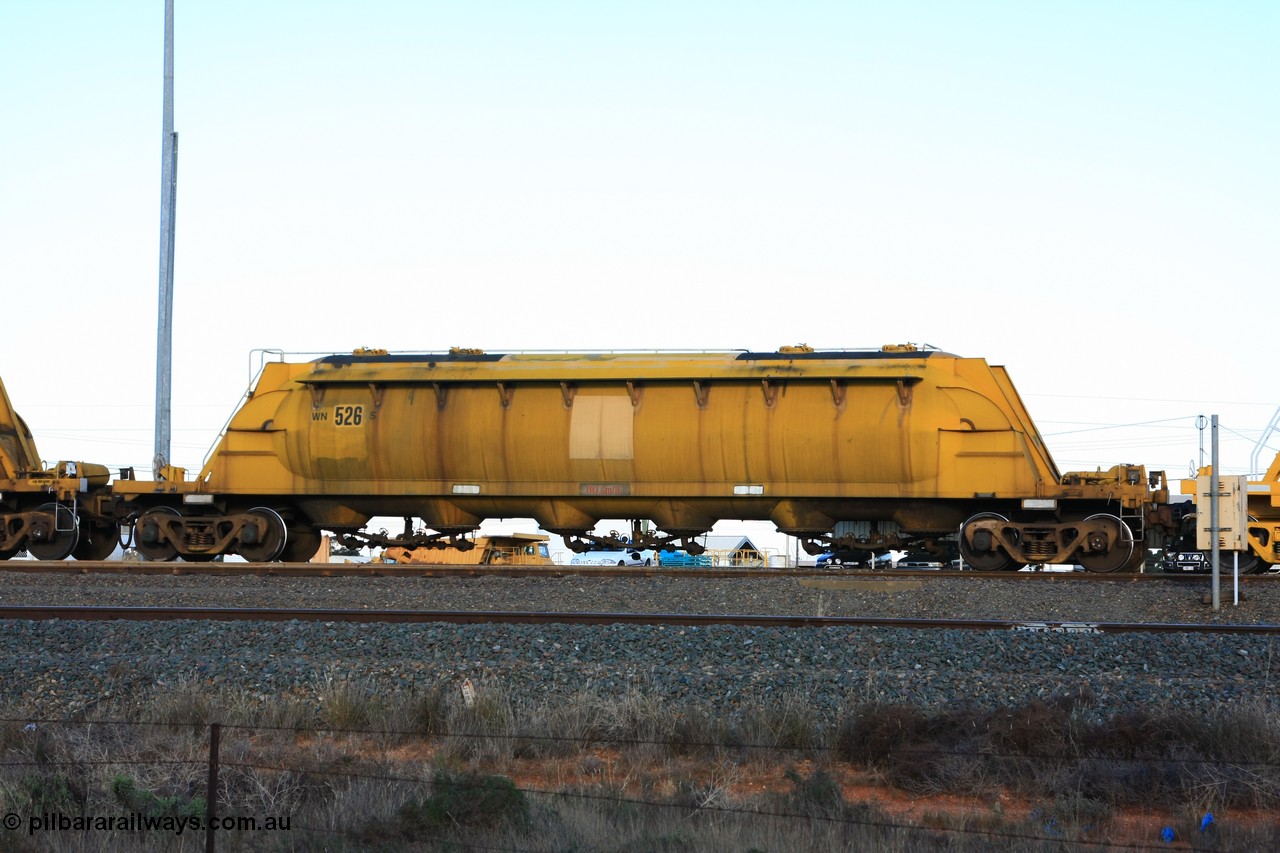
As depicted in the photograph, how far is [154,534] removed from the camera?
2053cm

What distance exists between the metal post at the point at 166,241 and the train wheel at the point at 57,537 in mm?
2770

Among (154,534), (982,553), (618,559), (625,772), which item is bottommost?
(618,559)

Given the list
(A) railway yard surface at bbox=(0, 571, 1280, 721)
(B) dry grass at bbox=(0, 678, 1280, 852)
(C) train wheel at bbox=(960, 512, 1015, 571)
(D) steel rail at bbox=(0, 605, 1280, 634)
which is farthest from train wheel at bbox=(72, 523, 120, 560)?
(C) train wheel at bbox=(960, 512, 1015, 571)

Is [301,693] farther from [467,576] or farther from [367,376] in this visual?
[367,376]

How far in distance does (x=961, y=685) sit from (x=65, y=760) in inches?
238

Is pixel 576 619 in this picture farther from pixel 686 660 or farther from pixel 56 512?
pixel 56 512

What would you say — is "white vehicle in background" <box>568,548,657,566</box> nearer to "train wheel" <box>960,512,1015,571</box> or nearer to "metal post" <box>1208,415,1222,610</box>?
"train wheel" <box>960,512,1015,571</box>

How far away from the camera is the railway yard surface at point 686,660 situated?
28.5 feet

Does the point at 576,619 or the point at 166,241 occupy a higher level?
the point at 166,241

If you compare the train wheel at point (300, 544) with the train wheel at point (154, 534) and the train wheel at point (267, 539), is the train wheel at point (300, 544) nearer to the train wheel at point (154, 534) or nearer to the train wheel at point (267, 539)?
the train wheel at point (267, 539)

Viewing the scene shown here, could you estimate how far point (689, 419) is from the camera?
19.5 meters

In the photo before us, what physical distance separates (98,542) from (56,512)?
1360 millimetres

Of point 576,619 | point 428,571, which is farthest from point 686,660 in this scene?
point 428,571

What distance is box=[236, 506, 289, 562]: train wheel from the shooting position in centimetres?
2036
